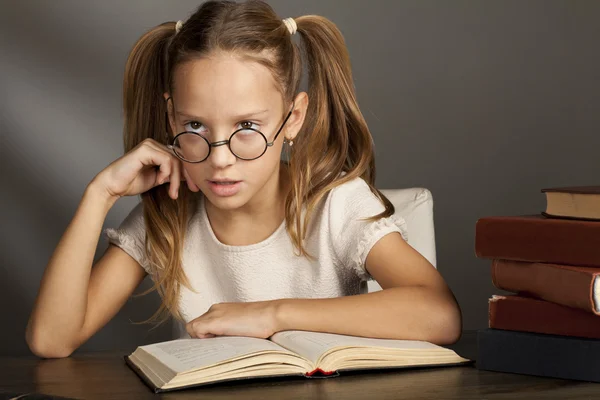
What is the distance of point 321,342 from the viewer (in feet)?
4.35

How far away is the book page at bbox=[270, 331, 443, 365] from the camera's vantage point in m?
1.28

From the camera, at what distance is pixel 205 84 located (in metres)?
1.61

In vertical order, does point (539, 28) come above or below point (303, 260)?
above

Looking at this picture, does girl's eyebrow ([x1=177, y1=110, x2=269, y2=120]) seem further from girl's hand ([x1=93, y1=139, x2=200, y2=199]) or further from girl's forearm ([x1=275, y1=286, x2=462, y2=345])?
girl's forearm ([x1=275, y1=286, x2=462, y2=345])

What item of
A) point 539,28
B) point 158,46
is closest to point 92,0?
point 158,46

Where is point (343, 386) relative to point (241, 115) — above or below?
below

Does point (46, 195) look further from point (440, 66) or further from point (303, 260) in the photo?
point (440, 66)

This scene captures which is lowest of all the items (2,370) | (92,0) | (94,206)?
(2,370)

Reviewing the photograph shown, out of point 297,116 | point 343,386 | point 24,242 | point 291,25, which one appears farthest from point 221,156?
point 24,242

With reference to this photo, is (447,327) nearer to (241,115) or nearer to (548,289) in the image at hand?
(548,289)

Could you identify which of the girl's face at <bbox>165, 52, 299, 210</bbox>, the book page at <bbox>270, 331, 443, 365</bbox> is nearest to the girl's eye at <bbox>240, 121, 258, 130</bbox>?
Result: the girl's face at <bbox>165, 52, 299, 210</bbox>

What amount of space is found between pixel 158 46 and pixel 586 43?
5.04 feet

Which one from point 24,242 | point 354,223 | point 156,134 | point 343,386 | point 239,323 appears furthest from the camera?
point 24,242

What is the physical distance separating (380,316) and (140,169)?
0.59 metres
